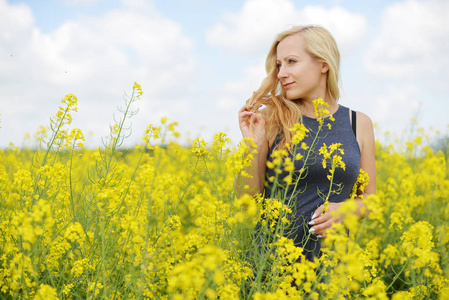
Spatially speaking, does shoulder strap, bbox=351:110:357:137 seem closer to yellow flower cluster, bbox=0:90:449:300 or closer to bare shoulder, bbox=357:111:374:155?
bare shoulder, bbox=357:111:374:155

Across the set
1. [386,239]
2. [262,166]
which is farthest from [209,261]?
[386,239]

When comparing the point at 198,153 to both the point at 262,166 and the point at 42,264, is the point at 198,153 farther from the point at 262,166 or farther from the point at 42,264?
the point at 42,264

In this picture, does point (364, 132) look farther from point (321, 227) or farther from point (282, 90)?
point (321, 227)

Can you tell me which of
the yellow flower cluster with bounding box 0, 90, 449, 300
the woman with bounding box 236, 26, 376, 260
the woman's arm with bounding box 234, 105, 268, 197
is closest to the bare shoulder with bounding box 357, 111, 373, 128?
the woman with bounding box 236, 26, 376, 260

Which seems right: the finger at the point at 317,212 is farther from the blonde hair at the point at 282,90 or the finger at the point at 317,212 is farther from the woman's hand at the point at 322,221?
the blonde hair at the point at 282,90

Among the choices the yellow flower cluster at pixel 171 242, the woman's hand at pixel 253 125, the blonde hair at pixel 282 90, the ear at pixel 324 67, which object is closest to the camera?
the yellow flower cluster at pixel 171 242

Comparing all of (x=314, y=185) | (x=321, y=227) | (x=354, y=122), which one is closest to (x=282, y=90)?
(x=354, y=122)

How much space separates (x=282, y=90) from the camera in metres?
2.72

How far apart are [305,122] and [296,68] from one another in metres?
0.35

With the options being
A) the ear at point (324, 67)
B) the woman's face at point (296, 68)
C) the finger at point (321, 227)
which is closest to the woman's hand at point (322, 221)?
the finger at point (321, 227)

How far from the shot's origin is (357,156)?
2.55 meters

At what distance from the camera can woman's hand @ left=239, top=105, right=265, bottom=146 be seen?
2398 millimetres

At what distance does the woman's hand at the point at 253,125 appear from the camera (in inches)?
94.4

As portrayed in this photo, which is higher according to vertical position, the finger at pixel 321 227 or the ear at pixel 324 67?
the ear at pixel 324 67
